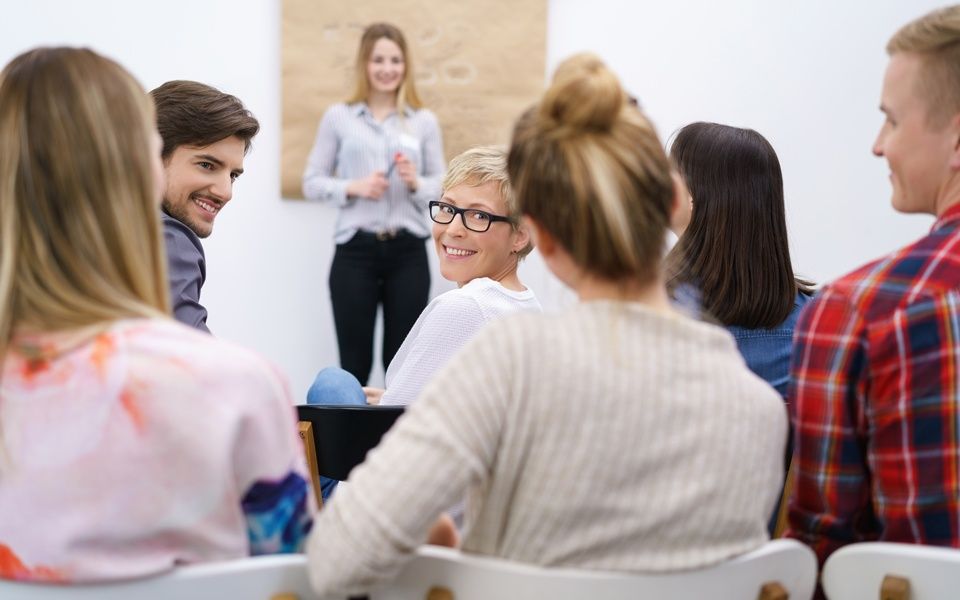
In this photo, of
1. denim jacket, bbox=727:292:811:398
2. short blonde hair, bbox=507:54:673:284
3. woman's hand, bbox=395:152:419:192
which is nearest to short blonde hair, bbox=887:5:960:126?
short blonde hair, bbox=507:54:673:284

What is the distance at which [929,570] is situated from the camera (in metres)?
0.96

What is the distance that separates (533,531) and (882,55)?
13.3 ft

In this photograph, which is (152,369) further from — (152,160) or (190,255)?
(190,255)

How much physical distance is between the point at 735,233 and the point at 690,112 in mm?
2659

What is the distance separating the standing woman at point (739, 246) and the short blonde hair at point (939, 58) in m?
0.63

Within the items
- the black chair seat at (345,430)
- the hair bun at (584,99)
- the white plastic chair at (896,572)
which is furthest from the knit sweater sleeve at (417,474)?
the black chair seat at (345,430)

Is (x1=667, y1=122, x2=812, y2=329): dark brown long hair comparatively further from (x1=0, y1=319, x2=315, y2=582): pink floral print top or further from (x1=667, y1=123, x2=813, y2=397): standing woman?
(x1=0, y1=319, x2=315, y2=582): pink floral print top

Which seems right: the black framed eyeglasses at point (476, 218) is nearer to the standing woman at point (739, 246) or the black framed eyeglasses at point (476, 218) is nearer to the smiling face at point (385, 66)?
the standing woman at point (739, 246)

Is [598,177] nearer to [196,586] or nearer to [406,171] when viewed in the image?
[196,586]

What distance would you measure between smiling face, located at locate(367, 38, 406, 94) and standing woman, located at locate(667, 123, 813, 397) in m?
2.25

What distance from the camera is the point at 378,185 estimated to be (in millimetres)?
3943

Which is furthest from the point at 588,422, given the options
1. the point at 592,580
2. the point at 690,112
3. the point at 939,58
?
the point at 690,112

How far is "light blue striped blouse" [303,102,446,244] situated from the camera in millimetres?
4004

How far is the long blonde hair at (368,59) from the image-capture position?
12.9ft
